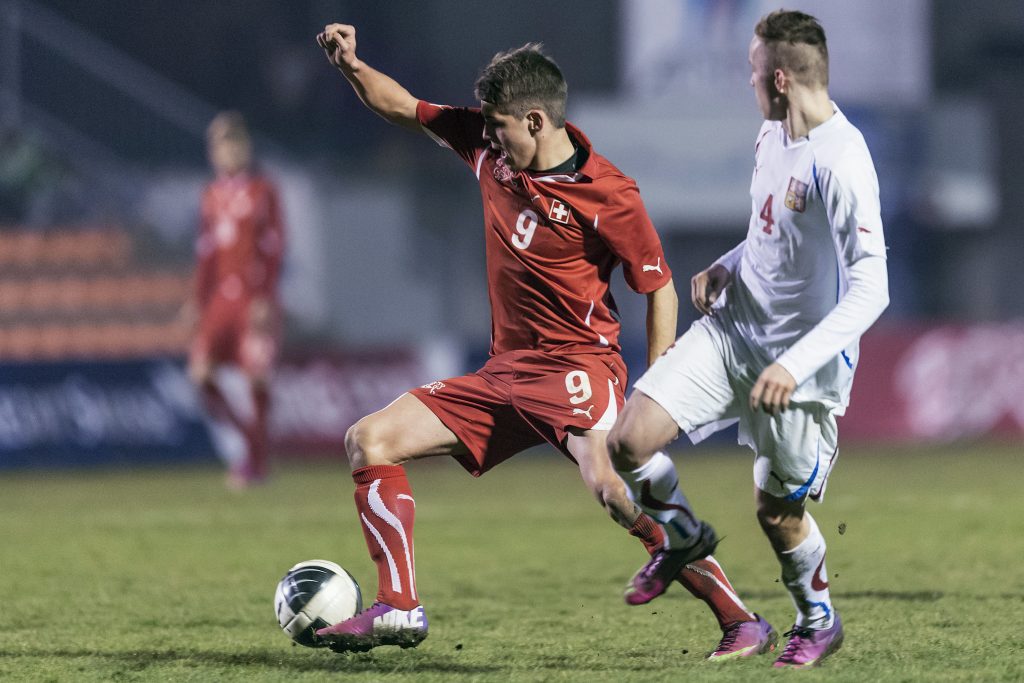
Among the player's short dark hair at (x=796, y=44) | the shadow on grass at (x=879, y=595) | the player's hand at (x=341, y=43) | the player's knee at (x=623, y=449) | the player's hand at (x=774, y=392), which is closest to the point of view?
the player's hand at (x=774, y=392)

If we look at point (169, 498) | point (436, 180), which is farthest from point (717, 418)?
point (436, 180)

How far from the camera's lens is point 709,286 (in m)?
4.77

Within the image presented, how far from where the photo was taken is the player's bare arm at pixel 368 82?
17.5 ft

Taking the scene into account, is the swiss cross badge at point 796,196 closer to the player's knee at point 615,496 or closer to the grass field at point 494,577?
the player's knee at point 615,496

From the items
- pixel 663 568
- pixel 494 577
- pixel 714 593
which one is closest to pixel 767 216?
pixel 663 568

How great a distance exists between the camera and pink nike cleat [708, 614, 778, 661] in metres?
4.84

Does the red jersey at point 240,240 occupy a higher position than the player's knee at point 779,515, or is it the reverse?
the red jersey at point 240,240

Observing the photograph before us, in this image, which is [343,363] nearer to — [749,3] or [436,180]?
[436,180]

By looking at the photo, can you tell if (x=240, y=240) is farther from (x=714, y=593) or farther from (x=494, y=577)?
(x=714, y=593)

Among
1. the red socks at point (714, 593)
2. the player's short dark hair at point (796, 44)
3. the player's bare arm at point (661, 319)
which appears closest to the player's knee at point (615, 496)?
the red socks at point (714, 593)

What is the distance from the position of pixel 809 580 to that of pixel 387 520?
1.29 m

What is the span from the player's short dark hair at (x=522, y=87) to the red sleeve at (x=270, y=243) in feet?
19.6

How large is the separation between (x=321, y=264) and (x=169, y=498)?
7062 mm

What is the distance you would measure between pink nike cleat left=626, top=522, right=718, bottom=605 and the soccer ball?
89 cm
